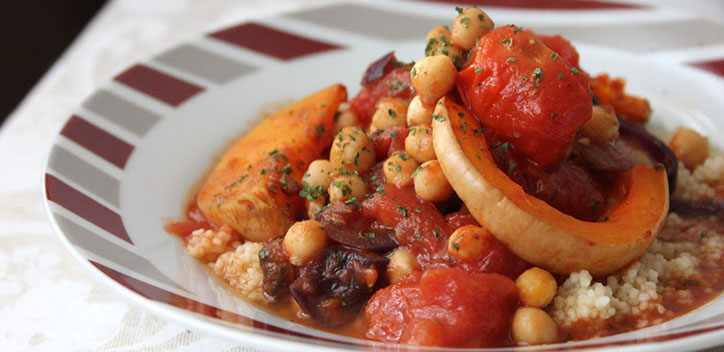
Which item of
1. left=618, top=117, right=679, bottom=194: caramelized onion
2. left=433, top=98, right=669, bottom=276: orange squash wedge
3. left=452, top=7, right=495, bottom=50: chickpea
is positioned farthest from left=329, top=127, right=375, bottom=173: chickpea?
left=618, top=117, right=679, bottom=194: caramelized onion

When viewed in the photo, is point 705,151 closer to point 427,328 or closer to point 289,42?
point 427,328

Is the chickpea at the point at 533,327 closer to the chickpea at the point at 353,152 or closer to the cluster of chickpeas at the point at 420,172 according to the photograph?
the cluster of chickpeas at the point at 420,172

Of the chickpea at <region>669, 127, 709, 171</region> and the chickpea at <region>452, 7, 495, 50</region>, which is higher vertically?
the chickpea at <region>452, 7, 495, 50</region>

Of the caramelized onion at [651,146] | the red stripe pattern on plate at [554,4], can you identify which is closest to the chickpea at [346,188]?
the caramelized onion at [651,146]

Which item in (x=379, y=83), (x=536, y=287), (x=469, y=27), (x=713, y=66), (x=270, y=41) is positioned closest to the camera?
(x=536, y=287)

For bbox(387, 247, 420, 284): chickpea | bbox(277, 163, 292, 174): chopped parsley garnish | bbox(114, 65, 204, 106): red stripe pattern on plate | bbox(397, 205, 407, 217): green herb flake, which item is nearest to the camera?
bbox(387, 247, 420, 284): chickpea

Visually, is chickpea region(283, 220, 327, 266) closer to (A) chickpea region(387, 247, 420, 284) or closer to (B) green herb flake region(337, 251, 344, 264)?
(B) green herb flake region(337, 251, 344, 264)

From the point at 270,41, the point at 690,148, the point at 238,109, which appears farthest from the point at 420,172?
the point at 270,41

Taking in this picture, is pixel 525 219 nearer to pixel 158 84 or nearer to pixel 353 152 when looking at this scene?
pixel 353 152
